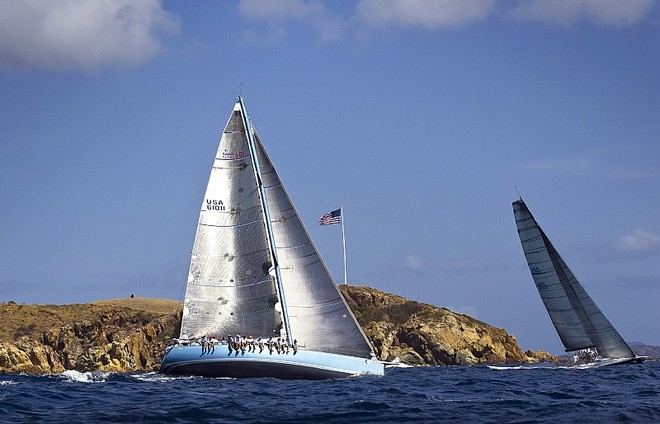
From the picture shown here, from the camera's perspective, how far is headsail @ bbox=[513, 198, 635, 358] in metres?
67.3

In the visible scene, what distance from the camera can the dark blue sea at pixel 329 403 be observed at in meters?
26.0

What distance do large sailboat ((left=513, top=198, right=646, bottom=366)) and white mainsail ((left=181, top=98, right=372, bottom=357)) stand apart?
24.6 metres

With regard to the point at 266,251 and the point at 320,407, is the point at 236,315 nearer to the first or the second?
the point at 266,251

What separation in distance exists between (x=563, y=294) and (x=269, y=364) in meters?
30.2

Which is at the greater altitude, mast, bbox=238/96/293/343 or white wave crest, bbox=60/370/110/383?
mast, bbox=238/96/293/343

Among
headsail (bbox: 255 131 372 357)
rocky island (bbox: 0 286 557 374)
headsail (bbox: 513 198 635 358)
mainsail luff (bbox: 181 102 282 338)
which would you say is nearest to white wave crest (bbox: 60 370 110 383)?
mainsail luff (bbox: 181 102 282 338)

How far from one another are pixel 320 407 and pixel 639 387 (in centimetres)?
1825

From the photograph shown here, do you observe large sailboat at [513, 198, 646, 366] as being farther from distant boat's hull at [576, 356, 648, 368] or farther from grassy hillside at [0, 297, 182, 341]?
grassy hillside at [0, 297, 182, 341]

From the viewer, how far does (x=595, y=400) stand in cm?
3161

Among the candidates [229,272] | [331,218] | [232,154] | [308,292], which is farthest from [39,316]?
[308,292]

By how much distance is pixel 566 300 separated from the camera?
6769cm

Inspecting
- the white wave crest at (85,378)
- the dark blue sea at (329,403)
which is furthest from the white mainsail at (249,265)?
the dark blue sea at (329,403)

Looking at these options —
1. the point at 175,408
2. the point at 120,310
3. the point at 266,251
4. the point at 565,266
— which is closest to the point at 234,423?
the point at 175,408

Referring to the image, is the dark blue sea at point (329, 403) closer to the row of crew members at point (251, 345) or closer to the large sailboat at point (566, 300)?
the row of crew members at point (251, 345)
